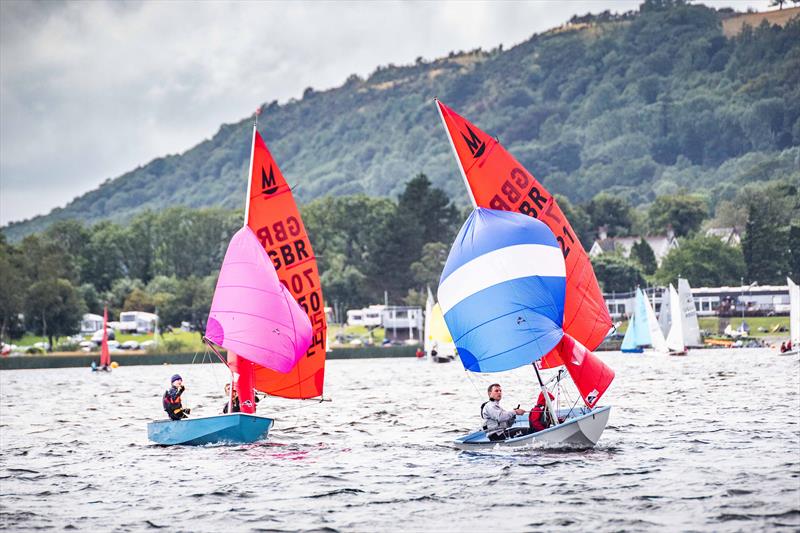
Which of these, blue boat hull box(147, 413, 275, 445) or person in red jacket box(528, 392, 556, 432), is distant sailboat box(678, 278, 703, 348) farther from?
person in red jacket box(528, 392, 556, 432)

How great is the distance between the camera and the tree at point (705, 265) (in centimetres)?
18412

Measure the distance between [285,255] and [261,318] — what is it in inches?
138

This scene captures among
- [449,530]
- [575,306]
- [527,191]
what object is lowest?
[449,530]

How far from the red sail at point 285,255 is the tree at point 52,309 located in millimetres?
116511

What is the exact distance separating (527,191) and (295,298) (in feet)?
26.7

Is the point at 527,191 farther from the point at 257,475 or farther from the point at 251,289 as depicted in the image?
the point at 257,475

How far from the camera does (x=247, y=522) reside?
2352 centimetres

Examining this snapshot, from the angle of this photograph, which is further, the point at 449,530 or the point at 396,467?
the point at 396,467

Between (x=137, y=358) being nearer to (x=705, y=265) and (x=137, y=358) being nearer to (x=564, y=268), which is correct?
(x=705, y=265)

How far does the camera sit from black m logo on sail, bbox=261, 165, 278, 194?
38531 mm

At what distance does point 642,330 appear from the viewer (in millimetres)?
120188

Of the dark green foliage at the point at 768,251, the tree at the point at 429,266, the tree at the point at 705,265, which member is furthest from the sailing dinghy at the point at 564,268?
the dark green foliage at the point at 768,251

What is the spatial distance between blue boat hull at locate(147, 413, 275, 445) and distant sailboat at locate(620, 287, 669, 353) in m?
83.4

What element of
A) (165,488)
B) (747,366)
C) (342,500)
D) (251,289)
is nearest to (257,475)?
(165,488)
